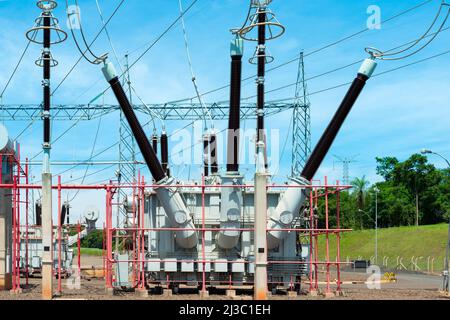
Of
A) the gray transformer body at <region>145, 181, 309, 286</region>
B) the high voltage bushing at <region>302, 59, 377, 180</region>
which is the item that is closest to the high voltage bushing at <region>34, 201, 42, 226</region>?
the gray transformer body at <region>145, 181, 309, 286</region>

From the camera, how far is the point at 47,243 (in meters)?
22.0

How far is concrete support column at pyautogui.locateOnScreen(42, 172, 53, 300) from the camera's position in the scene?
2184cm

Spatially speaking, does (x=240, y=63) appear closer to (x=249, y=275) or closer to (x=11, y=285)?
(x=249, y=275)

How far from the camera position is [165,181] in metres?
23.6

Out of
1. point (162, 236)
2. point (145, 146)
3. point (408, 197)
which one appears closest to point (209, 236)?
point (162, 236)

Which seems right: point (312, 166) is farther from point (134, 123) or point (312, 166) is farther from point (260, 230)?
point (134, 123)

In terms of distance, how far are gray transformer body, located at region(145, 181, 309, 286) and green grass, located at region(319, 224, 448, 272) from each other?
50527mm

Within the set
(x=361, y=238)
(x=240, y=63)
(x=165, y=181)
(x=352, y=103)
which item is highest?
(x=240, y=63)

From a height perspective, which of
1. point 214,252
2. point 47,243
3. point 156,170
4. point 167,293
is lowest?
point 167,293

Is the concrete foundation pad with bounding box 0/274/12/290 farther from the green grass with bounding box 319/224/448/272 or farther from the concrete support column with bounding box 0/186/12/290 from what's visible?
the green grass with bounding box 319/224/448/272

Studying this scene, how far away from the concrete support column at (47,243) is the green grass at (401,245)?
57215mm

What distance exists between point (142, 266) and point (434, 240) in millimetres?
67849

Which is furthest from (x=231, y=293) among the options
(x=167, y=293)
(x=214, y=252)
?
(x=167, y=293)

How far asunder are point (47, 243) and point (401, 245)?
7168 cm
